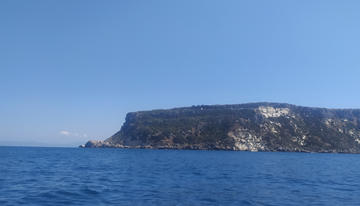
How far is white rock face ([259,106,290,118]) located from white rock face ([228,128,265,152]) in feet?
81.9

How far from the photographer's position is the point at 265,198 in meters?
22.0

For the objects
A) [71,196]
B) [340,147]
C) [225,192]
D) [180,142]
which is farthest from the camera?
[180,142]

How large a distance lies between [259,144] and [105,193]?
467 ft

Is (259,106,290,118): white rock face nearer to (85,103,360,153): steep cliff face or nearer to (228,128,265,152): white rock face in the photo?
(85,103,360,153): steep cliff face

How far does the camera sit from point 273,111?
186 meters

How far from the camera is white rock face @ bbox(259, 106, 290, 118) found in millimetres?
180625

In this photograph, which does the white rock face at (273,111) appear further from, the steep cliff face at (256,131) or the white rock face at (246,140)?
the white rock face at (246,140)

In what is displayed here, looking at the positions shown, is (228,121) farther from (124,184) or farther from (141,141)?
(124,184)

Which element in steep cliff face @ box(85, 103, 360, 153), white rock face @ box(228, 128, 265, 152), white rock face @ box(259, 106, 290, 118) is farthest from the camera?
white rock face @ box(259, 106, 290, 118)

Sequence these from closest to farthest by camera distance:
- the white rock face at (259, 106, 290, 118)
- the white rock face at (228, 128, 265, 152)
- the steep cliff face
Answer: the white rock face at (228, 128, 265, 152) < the steep cliff face < the white rock face at (259, 106, 290, 118)

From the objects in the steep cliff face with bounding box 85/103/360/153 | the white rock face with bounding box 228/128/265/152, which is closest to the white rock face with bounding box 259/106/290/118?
the steep cliff face with bounding box 85/103/360/153

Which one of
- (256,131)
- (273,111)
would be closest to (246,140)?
(256,131)

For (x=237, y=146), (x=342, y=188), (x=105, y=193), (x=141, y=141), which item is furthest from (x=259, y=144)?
(x=105, y=193)

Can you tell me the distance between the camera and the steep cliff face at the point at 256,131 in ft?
513
